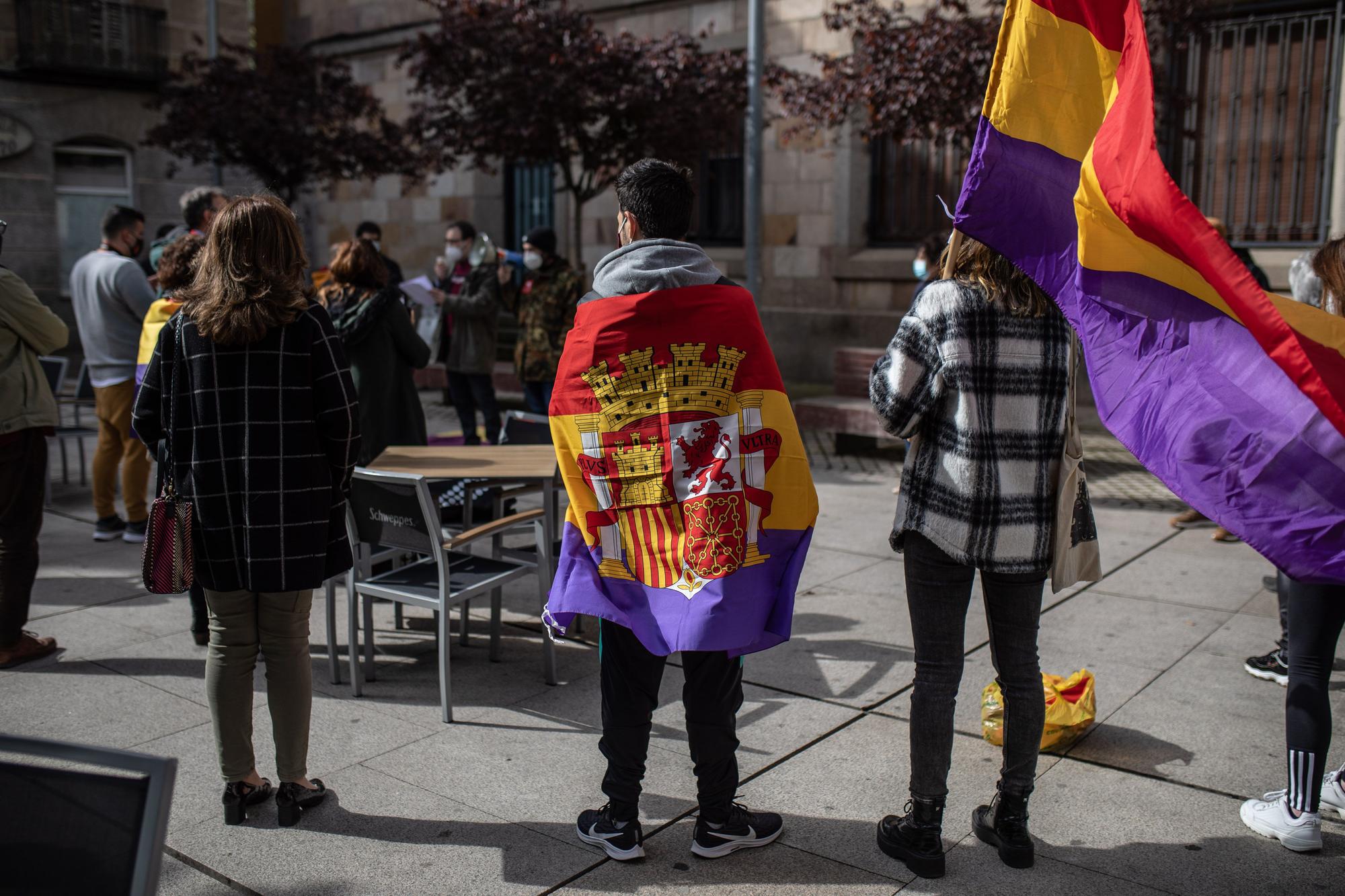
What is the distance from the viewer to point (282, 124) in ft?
46.6

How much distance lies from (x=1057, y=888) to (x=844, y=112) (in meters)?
8.40

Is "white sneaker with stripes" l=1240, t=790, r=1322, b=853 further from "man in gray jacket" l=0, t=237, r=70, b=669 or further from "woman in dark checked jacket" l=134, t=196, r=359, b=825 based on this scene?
"man in gray jacket" l=0, t=237, r=70, b=669

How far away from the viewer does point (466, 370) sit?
29.3 feet

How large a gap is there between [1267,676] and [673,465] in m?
2.98

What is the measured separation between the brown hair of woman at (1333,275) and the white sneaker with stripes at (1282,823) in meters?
1.42

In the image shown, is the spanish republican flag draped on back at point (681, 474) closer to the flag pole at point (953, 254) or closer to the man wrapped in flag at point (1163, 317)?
the flag pole at point (953, 254)

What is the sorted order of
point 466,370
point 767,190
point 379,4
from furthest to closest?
1. point 379,4
2. point 767,190
3. point 466,370

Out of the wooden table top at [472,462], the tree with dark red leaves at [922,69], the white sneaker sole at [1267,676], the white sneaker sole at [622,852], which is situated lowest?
the white sneaker sole at [622,852]

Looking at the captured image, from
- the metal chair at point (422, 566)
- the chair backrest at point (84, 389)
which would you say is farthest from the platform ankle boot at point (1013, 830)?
the chair backrest at point (84, 389)

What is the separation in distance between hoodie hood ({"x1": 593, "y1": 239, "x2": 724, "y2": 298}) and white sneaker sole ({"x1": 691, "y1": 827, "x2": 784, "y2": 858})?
152 centimetres

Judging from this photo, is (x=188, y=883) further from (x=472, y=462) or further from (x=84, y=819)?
(x=472, y=462)

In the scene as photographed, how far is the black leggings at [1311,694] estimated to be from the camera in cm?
329

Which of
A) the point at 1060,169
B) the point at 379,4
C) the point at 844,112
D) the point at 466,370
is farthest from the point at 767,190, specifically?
the point at 1060,169

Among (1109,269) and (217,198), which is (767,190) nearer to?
(217,198)
